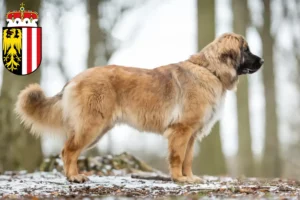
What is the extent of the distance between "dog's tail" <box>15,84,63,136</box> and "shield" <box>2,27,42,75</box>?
6.08ft

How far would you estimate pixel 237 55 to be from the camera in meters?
7.59

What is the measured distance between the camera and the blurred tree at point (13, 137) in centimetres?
998

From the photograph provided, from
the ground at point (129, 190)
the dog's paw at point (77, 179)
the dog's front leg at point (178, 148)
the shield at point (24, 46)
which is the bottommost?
the ground at point (129, 190)

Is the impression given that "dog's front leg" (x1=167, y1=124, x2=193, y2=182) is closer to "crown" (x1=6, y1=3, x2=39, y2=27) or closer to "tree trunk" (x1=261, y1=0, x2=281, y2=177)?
"crown" (x1=6, y1=3, x2=39, y2=27)

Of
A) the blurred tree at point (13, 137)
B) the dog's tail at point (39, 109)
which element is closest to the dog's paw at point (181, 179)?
the dog's tail at point (39, 109)

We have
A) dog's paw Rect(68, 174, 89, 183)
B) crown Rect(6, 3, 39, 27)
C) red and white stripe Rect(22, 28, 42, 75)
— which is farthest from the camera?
crown Rect(6, 3, 39, 27)

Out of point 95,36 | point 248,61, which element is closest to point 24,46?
point 95,36

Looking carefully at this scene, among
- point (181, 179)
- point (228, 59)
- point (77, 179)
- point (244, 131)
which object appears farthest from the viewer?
point (244, 131)

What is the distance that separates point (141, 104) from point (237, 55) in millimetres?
1820

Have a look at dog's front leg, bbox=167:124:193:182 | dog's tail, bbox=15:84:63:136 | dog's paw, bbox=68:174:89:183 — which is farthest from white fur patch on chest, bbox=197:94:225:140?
dog's tail, bbox=15:84:63:136

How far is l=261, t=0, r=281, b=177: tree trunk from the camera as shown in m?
14.4

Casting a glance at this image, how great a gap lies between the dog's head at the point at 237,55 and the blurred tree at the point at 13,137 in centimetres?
464

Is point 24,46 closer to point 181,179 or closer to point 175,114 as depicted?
point 175,114

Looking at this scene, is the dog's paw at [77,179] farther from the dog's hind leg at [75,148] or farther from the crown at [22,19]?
the crown at [22,19]
